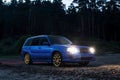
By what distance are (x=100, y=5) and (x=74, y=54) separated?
307ft

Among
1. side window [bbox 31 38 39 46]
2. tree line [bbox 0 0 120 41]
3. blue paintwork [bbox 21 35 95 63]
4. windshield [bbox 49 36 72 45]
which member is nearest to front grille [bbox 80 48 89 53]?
blue paintwork [bbox 21 35 95 63]

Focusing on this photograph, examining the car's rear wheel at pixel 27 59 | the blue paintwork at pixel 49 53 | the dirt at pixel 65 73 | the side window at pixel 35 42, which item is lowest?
the dirt at pixel 65 73

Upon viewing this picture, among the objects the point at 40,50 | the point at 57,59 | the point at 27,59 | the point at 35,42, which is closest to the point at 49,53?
the point at 57,59

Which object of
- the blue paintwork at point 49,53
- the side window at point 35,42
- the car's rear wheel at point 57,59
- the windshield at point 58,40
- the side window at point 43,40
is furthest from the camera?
the side window at point 35,42

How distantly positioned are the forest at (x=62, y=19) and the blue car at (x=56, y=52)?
77494mm

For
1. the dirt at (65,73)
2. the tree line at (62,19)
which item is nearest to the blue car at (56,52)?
the dirt at (65,73)

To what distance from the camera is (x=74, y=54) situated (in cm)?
1906

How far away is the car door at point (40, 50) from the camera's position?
2054 centimetres

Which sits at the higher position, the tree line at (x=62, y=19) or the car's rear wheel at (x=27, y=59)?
the tree line at (x=62, y=19)

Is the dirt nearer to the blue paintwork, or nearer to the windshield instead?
the blue paintwork

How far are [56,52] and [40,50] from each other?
163cm

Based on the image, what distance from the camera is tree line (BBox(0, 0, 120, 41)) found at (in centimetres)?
10338

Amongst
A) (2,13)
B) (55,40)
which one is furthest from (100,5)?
(55,40)

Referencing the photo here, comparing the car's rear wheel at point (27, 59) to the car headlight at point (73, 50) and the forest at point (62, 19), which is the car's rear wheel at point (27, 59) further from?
the forest at point (62, 19)
